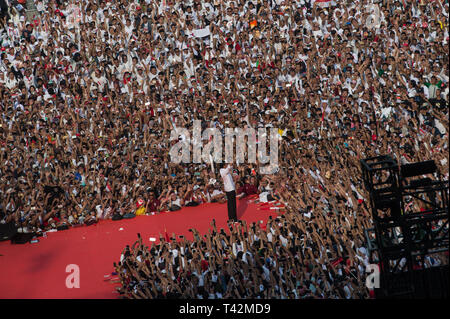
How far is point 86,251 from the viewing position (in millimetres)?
13000

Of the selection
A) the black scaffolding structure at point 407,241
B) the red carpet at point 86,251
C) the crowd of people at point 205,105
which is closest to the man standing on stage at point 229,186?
the red carpet at point 86,251

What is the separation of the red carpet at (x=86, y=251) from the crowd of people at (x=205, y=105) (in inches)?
16.1

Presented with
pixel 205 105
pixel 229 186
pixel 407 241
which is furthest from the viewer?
pixel 205 105

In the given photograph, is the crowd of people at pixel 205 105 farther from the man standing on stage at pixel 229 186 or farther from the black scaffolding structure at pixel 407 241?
the black scaffolding structure at pixel 407 241

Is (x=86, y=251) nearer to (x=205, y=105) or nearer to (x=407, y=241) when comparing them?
(x=205, y=105)

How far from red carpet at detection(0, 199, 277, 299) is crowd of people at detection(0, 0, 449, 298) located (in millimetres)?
409

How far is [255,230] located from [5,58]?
9486 mm

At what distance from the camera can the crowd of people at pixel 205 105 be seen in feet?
37.2

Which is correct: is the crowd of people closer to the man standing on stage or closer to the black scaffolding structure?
the man standing on stage

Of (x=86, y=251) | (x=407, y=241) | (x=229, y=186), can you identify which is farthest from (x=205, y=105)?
(x=407, y=241)

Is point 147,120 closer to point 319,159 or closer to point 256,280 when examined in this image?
point 319,159

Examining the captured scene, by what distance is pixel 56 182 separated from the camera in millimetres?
14656

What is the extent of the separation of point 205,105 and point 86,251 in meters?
4.59
